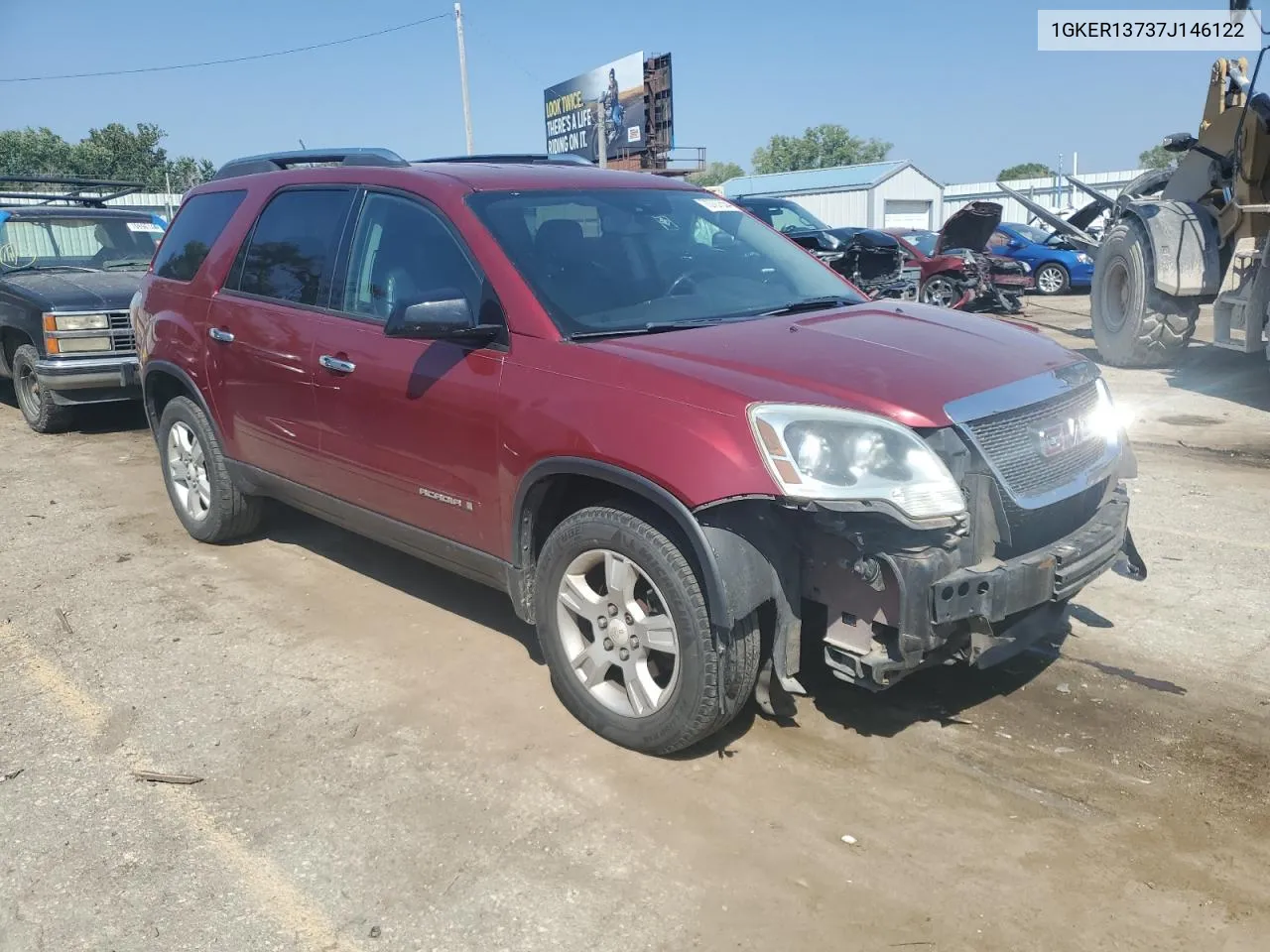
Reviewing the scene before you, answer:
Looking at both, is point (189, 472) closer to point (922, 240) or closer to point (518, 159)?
point (518, 159)

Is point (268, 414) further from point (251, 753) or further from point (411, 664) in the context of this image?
point (251, 753)

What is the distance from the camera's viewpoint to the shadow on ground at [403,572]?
4699mm

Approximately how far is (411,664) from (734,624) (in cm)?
169

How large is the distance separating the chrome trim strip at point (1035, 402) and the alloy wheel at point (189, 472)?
4108 mm

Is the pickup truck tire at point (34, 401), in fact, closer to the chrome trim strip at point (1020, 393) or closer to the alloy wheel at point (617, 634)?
the alloy wheel at point (617, 634)

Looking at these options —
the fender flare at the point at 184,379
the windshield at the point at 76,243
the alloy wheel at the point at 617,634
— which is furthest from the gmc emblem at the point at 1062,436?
the windshield at the point at 76,243

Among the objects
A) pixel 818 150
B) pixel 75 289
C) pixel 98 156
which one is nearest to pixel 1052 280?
pixel 75 289

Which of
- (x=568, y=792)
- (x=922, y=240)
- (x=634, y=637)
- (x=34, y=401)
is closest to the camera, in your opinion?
(x=568, y=792)

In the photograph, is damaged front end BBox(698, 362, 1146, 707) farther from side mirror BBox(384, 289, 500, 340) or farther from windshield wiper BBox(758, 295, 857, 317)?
side mirror BBox(384, 289, 500, 340)

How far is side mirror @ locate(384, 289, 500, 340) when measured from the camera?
3598mm

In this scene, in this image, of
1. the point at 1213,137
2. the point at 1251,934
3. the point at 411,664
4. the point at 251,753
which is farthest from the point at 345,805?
the point at 1213,137

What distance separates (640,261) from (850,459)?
148cm

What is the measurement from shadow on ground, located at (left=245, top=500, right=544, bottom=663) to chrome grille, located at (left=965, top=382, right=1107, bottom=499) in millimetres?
2014

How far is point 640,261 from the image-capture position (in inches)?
161
